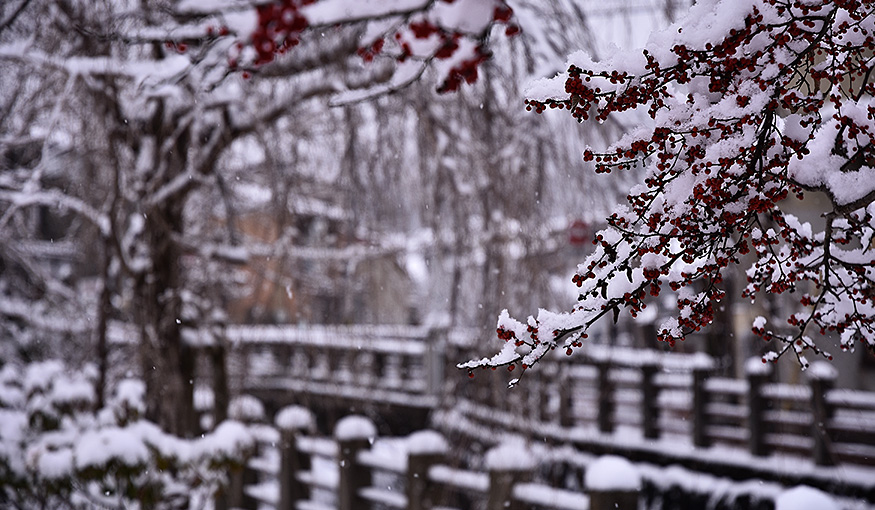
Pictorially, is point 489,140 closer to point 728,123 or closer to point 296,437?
→ point 728,123

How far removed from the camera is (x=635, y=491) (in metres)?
3.47

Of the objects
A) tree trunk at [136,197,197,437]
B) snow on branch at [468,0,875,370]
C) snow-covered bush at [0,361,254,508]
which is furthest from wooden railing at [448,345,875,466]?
snow on branch at [468,0,875,370]

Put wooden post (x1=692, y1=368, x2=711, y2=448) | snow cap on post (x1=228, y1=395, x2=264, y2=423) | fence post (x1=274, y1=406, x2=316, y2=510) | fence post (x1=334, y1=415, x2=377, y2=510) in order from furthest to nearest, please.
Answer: wooden post (x1=692, y1=368, x2=711, y2=448)
fence post (x1=274, y1=406, x2=316, y2=510)
fence post (x1=334, y1=415, x2=377, y2=510)
snow cap on post (x1=228, y1=395, x2=264, y2=423)

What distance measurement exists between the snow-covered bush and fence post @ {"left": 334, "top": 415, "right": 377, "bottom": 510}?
980 mm

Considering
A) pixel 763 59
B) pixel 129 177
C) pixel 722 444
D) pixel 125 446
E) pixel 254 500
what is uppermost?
pixel 129 177

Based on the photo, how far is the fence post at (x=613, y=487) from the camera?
134 inches

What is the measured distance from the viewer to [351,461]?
17.5 ft

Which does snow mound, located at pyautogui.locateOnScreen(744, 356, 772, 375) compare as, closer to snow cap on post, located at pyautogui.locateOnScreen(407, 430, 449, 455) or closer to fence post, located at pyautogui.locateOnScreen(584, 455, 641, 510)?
snow cap on post, located at pyautogui.locateOnScreen(407, 430, 449, 455)

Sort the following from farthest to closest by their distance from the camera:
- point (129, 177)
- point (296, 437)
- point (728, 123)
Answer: point (296, 437), point (129, 177), point (728, 123)

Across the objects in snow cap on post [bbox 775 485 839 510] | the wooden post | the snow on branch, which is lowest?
the wooden post

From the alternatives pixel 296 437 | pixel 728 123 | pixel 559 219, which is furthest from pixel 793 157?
pixel 296 437

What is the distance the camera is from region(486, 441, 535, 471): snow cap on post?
3871mm

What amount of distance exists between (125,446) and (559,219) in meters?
2.93

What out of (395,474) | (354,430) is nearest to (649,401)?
(395,474)
